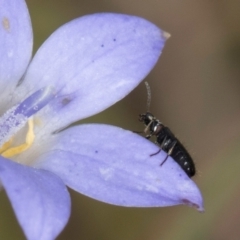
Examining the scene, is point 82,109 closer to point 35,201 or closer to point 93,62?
point 93,62

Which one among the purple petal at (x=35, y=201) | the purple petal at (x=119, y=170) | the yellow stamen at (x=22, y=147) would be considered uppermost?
the purple petal at (x=119, y=170)

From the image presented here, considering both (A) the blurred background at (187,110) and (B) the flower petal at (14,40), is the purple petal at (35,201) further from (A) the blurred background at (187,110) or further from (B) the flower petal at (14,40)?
(A) the blurred background at (187,110)

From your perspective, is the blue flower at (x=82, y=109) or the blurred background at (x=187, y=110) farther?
the blurred background at (x=187, y=110)

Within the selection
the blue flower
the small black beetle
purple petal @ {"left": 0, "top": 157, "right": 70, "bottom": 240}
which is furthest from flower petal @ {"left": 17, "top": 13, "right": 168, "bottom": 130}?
purple petal @ {"left": 0, "top": 157, "right": 70, "bottom": 240}

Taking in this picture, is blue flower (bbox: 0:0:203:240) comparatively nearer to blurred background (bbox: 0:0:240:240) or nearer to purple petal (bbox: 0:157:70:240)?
purple petal (bbox: 0:157:70:240)

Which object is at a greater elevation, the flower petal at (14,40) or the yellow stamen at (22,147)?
the flower petal at (14,40)

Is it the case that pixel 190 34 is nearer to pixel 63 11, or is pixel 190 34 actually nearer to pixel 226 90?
pixel 226 90

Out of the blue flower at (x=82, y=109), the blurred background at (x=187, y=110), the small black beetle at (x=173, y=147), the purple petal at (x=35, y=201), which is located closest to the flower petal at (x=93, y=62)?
the blue flower at (x=82, y=109)
